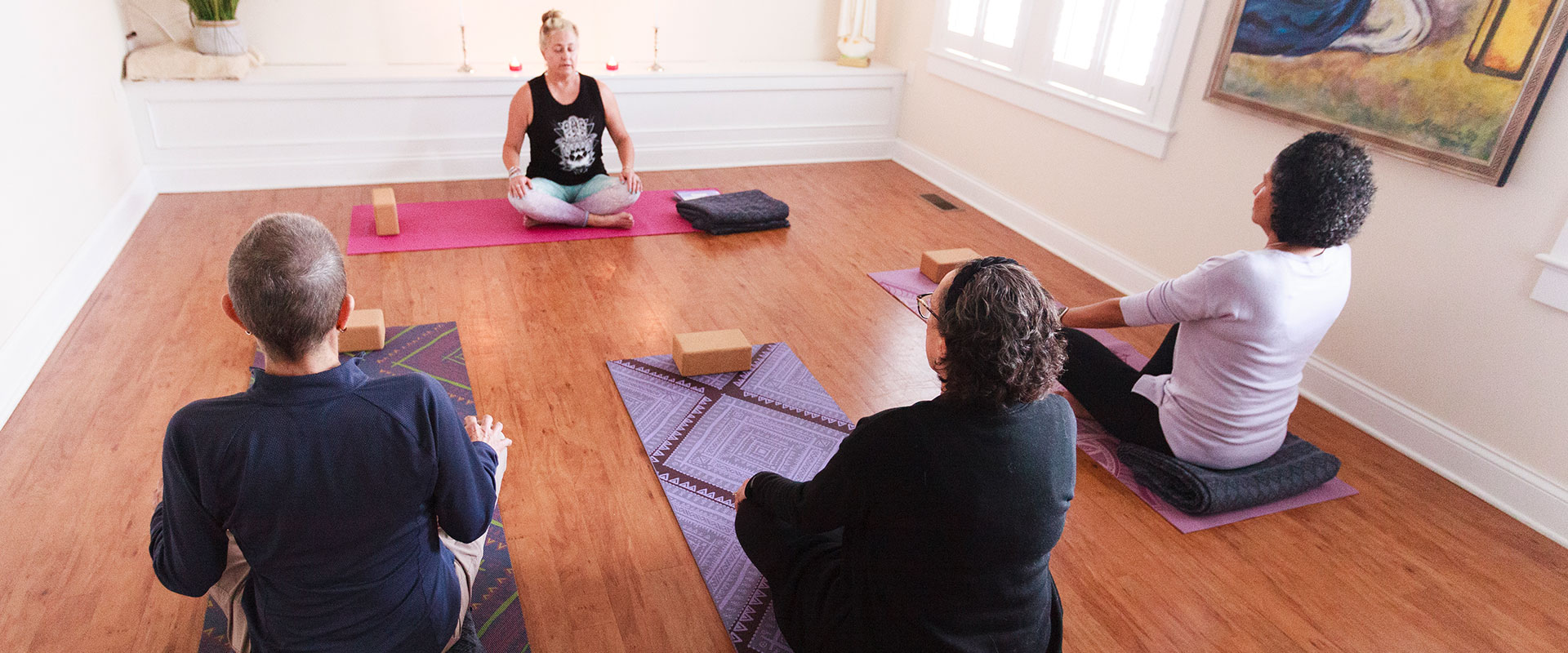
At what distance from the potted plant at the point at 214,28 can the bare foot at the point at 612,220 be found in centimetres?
177

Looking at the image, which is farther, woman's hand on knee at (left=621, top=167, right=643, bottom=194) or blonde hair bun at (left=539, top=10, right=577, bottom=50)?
woman's hand on knee at (left=621, top=167, right=643, bottom=194)

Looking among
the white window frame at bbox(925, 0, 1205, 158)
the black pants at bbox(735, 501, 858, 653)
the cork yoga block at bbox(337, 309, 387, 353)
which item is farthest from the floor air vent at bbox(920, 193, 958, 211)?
the black pants at bbox(735, 501, 858, 653)

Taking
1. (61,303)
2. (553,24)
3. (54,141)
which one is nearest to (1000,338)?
(553,24)

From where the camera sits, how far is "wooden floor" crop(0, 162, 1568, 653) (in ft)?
5.97

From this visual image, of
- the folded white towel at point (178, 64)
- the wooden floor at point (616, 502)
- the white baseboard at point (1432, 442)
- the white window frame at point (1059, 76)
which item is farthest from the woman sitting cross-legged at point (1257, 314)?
the folded white towel at point (178, 64)

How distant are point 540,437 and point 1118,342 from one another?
2022 millimetres

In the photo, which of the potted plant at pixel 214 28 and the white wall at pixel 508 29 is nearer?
the potted plant at pixel 214 28

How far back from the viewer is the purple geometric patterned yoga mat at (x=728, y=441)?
74.0 inches

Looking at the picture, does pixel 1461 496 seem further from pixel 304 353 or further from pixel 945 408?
pixel 304 353

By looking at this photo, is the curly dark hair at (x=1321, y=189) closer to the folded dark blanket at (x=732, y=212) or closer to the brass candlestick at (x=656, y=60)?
the folded dark blanket at (x=732, y=212)

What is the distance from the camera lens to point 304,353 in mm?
1113

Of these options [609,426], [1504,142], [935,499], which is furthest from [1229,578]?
[609,426]

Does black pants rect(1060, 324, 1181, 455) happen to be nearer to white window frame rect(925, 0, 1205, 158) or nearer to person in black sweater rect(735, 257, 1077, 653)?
person in black sweater rect(735, 257, 1077, 653)

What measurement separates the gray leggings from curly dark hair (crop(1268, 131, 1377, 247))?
2.59m
